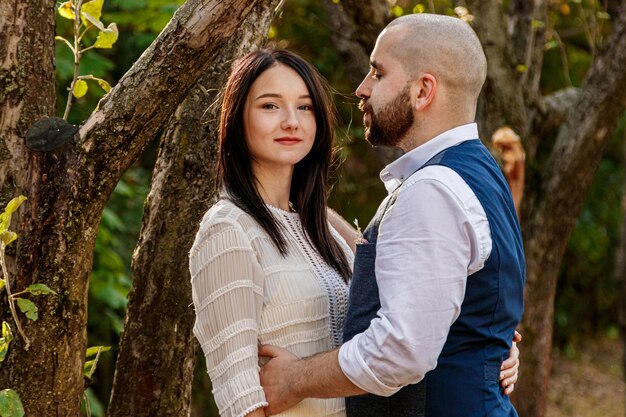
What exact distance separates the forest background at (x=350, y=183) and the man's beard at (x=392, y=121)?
70 cm

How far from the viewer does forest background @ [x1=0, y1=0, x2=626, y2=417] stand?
544cm

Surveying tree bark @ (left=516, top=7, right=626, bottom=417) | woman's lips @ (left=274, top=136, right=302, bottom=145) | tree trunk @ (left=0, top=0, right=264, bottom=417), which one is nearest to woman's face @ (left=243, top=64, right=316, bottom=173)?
woman's lips @ (left=274, top=136, right=302, bottom=145)

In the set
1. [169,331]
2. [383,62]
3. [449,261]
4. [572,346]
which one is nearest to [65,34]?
[169,331]

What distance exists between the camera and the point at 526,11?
5246 millimetres

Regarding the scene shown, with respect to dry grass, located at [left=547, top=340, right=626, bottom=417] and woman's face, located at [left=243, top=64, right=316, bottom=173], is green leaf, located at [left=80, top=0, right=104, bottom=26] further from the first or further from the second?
dry grass, located at [left=547, top=340, right=626, bottom=417]

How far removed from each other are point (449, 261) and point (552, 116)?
3365 millimetres

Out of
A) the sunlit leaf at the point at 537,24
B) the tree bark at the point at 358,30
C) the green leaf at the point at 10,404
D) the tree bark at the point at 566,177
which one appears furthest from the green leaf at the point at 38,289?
the sunlit leaf at the point at 537,24

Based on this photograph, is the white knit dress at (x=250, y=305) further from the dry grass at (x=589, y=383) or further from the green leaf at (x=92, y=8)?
the dry grass at (x=589, y=383)

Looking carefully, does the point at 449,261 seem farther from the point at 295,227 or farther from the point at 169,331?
the point at 169,331

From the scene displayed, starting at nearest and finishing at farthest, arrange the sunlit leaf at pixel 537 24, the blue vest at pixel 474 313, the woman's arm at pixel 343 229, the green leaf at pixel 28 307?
the blue vest at pixel 474 313
the green leaf at pixel 28 307
the woman's arm at pixel 343 229
the sunlit leaf at pixel 537 24

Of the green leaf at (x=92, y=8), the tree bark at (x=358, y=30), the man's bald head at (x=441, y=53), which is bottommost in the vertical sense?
the man's bald head at (x=441, y=53)

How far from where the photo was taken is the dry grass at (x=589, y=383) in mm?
9992

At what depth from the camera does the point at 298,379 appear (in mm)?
2396

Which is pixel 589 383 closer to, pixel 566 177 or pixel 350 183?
pixel 350 183
